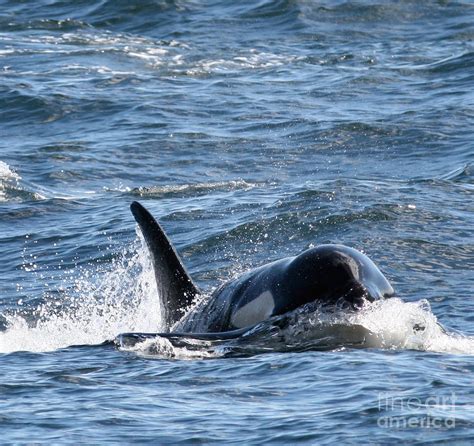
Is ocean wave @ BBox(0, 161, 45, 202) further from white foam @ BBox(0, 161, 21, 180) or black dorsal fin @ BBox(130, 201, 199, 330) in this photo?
black dorsal fin @ BBox(130, 201, 199, 330)

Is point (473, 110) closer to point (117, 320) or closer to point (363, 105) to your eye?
point (363, 105)

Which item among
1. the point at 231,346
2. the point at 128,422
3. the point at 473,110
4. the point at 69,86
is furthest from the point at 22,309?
the point at 69,86

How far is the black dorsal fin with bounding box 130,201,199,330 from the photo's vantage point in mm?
12719

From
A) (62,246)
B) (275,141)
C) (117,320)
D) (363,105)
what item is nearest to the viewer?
(117,320)

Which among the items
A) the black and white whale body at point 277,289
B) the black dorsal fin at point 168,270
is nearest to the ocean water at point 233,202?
the black and white whale body at point 277,289

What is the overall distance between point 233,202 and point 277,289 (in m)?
10.1

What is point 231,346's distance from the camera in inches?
446

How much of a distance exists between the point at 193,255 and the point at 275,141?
29.0ft

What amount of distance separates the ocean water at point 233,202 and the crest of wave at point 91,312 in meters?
0.05

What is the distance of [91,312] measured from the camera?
1597 cm

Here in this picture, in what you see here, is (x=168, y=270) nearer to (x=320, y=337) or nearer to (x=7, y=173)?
(x=320, y=337)

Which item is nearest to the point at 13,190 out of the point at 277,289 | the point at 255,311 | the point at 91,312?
the point at 91,312

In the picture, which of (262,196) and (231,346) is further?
(262,196)

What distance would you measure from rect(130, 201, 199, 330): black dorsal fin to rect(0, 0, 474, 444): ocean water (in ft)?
3.25
